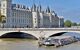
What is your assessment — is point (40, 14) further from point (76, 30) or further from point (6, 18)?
point (76, 30)

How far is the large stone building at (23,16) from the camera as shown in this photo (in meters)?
87.6

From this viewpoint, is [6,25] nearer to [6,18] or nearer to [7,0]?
[6,18]

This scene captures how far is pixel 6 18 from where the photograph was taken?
285 feet

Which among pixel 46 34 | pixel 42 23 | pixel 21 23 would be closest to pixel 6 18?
pixel 21 23

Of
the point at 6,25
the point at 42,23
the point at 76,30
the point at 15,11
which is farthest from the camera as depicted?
the point at 42,23

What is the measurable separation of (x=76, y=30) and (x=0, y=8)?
133ft

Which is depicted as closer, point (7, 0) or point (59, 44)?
point (59, 44)

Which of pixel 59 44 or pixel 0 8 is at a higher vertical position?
pixel 0 8

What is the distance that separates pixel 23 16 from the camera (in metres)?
95.8

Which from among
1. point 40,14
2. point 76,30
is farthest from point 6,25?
point 76,30

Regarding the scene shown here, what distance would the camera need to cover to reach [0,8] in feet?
291

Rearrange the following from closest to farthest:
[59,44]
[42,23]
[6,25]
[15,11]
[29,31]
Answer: [59,44], [29,31], [6,25], [15,11], [42,23]

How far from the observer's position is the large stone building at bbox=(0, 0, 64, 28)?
287ft

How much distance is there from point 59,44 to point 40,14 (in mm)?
Result: 66663
